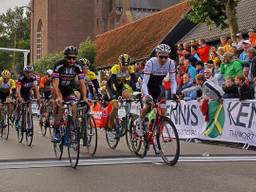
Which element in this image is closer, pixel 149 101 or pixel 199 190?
pixel 199 190

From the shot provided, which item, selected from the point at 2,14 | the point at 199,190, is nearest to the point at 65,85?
the point at 199,190

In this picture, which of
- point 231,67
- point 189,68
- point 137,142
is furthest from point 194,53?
point 137,142

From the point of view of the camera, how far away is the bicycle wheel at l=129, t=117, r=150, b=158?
11155 mm

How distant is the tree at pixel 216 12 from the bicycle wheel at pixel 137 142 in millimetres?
12597

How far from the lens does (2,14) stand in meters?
119

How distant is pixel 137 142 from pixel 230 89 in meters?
4.83

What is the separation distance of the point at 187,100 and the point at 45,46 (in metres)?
64.0

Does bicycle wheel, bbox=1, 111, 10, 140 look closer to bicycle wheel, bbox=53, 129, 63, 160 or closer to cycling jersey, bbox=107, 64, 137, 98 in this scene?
cycling jersey, bbox=107, 64, 137, 98

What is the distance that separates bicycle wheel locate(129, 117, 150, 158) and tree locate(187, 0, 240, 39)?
12.6 metres

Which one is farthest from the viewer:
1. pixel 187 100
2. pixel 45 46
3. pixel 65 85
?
pixel 45 46

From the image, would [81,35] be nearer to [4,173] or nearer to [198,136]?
[198,136]

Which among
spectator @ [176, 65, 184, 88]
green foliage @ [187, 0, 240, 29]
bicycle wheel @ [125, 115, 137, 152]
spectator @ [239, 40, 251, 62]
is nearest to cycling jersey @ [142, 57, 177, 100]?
bicycle wheel @ [125, 115, 137, 152]

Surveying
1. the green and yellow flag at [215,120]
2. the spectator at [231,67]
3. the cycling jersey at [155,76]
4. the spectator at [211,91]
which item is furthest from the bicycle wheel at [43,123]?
the cycling jersey at [155,76]

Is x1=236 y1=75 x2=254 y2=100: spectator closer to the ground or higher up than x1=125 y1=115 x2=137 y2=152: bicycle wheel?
higher up
